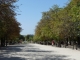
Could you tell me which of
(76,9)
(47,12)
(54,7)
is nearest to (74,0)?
(76,9)

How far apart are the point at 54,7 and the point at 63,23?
2512 cm

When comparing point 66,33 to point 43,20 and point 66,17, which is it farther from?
point 43,20

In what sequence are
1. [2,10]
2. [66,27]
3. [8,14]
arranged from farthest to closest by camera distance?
[66,27], [8,14], [2,10]

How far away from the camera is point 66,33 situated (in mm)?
53438

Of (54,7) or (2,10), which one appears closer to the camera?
(2,10)

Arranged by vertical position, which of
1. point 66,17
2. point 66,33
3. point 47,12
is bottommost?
point 66,33

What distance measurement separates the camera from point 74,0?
39188mm

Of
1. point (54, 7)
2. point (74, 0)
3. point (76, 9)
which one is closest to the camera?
point (76, 9)

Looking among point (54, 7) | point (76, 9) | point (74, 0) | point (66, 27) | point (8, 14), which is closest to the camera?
point (8, 14)

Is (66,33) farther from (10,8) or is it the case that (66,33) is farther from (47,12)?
(47,12)

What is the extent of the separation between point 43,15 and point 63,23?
3538cm

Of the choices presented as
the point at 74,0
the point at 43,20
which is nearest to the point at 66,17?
the point at 74,0

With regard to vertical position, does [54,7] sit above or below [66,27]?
above

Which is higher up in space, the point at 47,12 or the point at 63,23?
the point at 47,12
